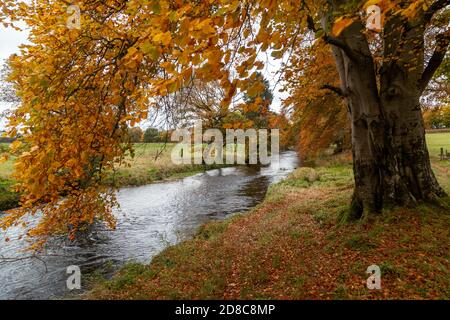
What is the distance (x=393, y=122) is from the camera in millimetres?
7281

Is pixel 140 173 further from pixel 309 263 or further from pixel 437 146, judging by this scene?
pixel 437 146

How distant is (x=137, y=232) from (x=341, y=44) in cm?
1034

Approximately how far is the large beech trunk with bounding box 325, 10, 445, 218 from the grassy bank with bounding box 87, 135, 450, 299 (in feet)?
1.62

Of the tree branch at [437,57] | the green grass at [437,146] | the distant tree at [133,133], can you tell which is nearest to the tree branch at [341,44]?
the tree branch at [437,57]

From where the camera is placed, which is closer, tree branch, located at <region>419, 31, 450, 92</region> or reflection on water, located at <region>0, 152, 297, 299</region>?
tree branch, located at <region>419, 31, 450, 92</region>

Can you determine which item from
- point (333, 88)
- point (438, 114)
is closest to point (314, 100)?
point (333, 88)

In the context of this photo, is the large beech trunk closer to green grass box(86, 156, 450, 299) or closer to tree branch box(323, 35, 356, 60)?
tree branch box(323, 35, 356, 60)

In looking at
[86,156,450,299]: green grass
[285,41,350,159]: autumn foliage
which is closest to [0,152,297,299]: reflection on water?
[86,156,450,299]: green grass

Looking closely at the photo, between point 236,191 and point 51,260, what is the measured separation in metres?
12.3

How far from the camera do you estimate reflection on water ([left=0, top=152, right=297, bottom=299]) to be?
8.68 meters

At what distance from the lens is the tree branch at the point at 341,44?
5.90 metres

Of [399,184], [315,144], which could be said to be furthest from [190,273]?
[315,144]

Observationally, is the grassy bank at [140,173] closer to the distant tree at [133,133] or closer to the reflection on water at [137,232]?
the reflection on water at [137,232]

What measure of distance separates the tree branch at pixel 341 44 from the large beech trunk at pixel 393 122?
0.34 m
